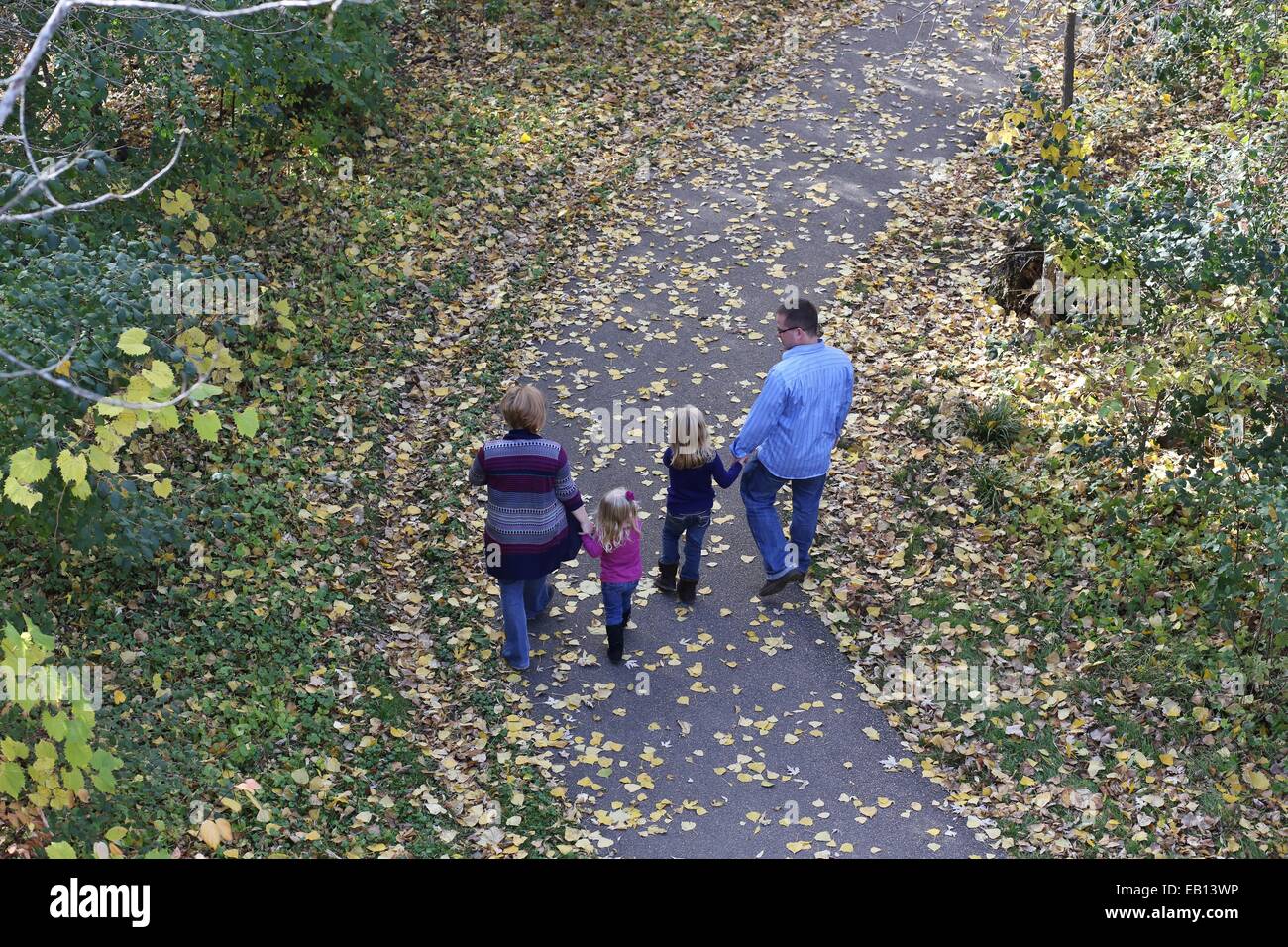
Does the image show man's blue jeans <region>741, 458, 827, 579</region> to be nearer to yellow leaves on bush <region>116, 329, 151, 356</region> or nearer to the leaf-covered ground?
the leaf-covered ground

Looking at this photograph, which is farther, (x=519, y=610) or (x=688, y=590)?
(x=688, y=590)

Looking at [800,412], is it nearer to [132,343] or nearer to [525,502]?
[525,502]

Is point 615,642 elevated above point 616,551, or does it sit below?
below

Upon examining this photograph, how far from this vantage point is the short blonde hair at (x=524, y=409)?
22.8ft

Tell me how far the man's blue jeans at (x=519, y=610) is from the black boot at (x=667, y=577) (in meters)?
0.88

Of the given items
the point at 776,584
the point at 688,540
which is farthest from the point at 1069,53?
the point at 688,540

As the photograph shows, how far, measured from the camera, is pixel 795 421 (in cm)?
771

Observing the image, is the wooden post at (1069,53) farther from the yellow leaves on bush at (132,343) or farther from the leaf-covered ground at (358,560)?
the yellow leaves on bush at (132,343)

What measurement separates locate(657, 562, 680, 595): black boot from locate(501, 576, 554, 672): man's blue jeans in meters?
0.88

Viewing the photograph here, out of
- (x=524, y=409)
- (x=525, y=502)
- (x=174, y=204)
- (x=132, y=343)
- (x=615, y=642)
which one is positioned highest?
(x=174, y=204)

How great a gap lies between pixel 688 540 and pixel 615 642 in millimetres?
929

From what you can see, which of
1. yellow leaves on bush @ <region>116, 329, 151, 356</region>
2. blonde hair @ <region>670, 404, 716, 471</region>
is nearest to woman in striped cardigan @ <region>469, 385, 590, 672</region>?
blonde hair @ <region>670, 404, 716, 471</region>

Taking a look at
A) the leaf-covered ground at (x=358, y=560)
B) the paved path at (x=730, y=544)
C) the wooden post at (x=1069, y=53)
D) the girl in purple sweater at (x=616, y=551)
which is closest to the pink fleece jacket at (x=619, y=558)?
the girl in purple sweater at (x=616, y=551)

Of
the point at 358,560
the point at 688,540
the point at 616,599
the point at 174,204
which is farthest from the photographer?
the point at 174,204
